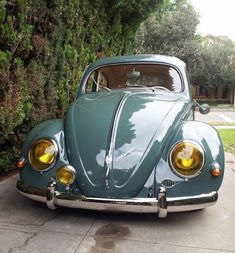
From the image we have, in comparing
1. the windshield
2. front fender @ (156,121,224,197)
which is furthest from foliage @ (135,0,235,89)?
front fender @ (156,121,224,197)

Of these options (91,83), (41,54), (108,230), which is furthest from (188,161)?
(41,54)

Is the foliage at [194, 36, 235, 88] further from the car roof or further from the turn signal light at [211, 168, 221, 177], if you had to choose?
the turn signal light at [211, 168, 221, 177]

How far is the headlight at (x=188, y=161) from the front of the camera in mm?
3490

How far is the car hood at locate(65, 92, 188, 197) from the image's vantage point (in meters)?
3.45

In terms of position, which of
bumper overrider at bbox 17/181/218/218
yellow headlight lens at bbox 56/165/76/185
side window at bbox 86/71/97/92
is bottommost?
bumper overrider at bbox 17/181/218/218

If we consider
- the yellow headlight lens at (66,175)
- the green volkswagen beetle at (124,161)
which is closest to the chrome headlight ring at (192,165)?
the green volkswagen beetle at (124,161)

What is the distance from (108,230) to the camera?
3441 mm

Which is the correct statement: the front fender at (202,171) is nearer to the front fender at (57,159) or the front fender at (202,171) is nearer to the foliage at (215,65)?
the front fender at (57,159)

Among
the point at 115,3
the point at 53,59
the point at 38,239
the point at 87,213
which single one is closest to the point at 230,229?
the point at 87,213

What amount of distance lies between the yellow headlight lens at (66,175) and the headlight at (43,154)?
5.4 inches

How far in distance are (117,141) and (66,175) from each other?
21.5 inches

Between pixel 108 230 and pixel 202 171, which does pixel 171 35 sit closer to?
pixel 202 171

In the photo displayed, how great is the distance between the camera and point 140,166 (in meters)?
3.49

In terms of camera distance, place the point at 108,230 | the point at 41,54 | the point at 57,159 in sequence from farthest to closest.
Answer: the point at 41,54 < the point at 57,159 < the point at 108,230
